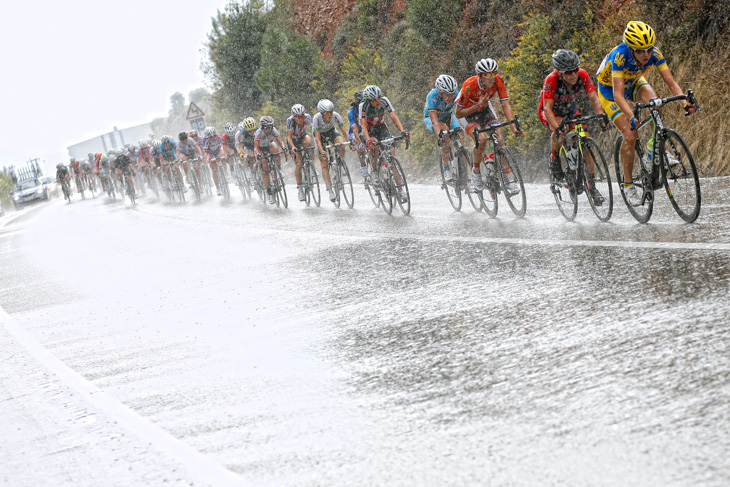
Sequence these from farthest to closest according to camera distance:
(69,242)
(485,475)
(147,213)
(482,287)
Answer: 1. (147,213)
2. (69,242)
3. (482,287)
4. (485,475)

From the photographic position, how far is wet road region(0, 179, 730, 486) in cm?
346

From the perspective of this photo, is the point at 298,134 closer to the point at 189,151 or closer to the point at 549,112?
the point at 549,112

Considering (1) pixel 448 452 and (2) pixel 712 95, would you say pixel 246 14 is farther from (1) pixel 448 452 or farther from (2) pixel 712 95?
(1) pixel 448 452

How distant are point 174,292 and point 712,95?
8302mm

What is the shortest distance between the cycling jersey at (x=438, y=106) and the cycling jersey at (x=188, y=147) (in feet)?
50.4

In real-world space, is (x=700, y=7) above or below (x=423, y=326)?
above

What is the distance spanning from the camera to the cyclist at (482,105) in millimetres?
10828

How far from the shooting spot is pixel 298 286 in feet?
27.9

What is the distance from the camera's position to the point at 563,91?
30.6 ft

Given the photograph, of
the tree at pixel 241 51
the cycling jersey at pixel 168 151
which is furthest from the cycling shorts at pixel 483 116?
the tree at pixel 241 51

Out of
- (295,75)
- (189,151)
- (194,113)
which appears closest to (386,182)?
(189,151)

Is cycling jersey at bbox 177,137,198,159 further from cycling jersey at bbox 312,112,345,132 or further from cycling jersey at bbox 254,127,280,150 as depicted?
cycling jersey at bbox 312,112,345,132

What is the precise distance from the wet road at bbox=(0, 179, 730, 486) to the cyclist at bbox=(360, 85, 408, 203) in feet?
11.7

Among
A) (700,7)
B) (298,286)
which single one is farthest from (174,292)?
(700,7)
